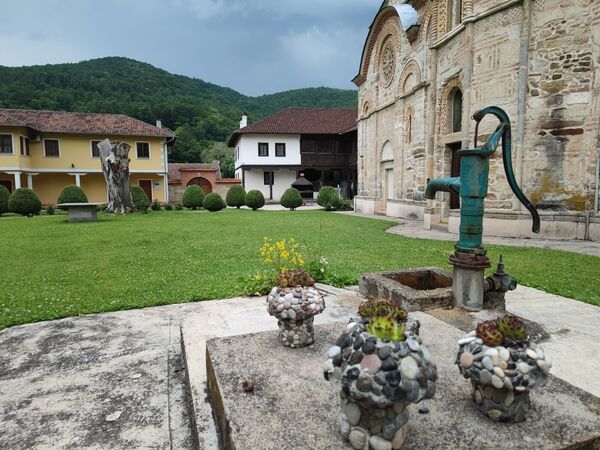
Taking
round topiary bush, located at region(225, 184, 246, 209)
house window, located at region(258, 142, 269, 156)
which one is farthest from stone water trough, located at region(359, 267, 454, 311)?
house window, located at region(258, 142, 269, 156)

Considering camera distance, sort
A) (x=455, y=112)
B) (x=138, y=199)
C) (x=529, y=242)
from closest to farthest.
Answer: (x=529, y=242), (x=455, y=112), (x=138, y=199)

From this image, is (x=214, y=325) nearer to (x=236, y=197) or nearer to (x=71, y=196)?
(x=71, y=196)

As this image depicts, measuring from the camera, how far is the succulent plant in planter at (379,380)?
4.86 ft

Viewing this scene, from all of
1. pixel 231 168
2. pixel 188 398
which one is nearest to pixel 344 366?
pixel 188 398

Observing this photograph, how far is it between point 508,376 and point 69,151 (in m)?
35.0

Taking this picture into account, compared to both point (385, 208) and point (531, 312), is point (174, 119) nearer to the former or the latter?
point (385, 208)

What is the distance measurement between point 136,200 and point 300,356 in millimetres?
22223

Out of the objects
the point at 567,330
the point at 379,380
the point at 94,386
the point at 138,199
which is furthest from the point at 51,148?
the point at 379,380

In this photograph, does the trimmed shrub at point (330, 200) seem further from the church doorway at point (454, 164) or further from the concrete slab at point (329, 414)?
the concrete slab at point (329, 414)

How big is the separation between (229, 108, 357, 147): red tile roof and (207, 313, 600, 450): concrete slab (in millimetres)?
34799

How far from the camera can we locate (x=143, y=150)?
3256cm

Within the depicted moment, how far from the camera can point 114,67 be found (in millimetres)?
57875

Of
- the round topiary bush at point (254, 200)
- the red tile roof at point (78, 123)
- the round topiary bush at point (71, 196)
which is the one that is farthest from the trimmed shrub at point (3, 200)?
the round topiary bush at point (254, 200)

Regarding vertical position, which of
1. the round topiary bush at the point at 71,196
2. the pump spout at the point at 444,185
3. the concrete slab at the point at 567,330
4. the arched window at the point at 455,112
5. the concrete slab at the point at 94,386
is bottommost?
the concrete slab at the point at 94,386
